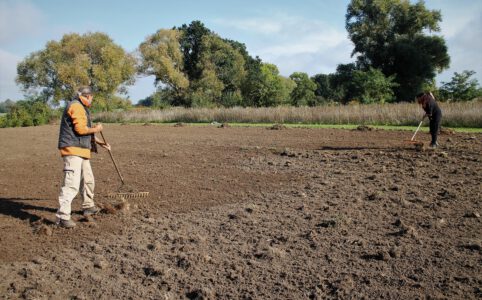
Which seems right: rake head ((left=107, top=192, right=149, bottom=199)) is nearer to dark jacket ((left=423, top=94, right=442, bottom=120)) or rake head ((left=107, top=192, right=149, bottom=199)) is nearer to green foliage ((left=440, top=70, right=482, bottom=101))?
dark jacket ((left=423, top=94, right=442, bottom=120))

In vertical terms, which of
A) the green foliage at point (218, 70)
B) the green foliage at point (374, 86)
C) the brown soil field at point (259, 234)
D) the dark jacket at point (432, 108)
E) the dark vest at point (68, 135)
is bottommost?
the brown soil field at point (259, 234)

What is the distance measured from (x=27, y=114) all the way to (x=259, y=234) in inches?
1599

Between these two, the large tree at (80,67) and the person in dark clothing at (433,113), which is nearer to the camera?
the person in dark clothing at (433,113)

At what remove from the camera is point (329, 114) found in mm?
26625

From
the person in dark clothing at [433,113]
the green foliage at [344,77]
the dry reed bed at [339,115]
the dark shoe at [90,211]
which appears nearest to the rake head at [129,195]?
the dark shoe at [90,211]

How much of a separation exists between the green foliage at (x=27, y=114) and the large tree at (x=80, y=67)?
364 inches

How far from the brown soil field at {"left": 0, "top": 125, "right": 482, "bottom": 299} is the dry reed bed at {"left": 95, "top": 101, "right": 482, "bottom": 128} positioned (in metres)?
11.5

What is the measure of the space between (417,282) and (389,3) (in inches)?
1852

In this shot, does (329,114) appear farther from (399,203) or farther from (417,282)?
(417,282)

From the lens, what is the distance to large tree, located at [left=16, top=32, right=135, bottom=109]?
51312 millimetres

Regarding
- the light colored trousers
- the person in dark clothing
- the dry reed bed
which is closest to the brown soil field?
the light colored trousers

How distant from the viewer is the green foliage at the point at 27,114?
3941cm

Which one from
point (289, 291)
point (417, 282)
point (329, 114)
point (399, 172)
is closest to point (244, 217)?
point (289, 291)

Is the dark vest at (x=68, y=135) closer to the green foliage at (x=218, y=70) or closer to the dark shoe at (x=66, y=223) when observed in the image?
the dark shoe at (x=66, y=223)
